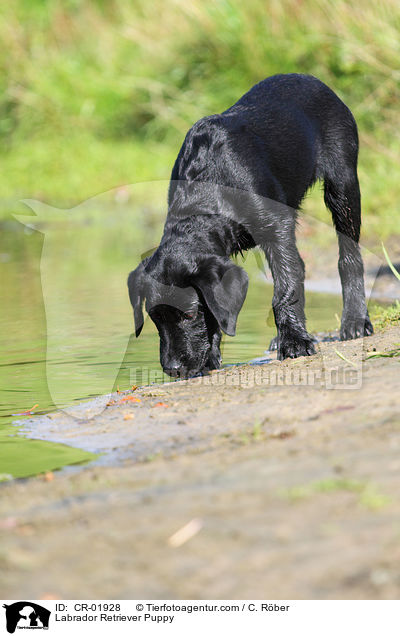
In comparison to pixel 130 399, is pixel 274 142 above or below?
above

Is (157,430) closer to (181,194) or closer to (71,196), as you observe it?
(181,194)

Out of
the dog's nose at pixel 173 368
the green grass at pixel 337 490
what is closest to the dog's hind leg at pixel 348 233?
the dog's nose at pixel 173 368

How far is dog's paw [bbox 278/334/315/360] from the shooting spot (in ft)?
14.7

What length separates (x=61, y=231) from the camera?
35.9 ft

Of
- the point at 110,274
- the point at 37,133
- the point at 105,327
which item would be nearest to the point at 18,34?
the point at 37,133

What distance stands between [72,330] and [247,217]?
5.60ft

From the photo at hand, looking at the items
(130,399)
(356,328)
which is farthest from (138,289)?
(356,328)

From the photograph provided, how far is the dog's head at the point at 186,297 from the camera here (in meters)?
4.14

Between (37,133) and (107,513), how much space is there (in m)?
12.0

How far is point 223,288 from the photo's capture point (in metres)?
4.15
